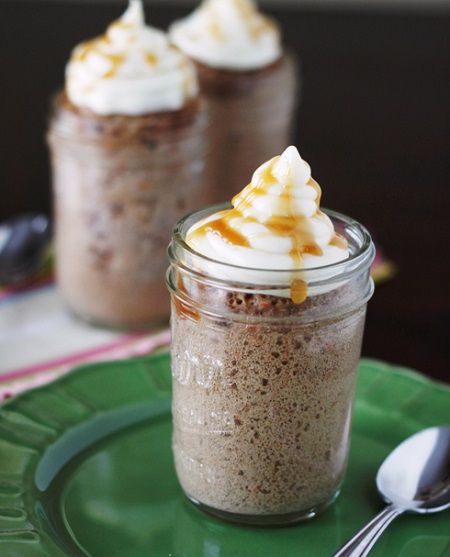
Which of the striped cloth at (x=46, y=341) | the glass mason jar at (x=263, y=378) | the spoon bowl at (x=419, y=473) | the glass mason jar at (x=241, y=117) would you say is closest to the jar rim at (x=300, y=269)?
the glass mason jar at (x=263, y=378)

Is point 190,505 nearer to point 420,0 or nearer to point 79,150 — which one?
point 79,150

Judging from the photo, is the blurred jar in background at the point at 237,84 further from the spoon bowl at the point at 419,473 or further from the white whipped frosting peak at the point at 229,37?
the spoon bowl at the point at 419,473

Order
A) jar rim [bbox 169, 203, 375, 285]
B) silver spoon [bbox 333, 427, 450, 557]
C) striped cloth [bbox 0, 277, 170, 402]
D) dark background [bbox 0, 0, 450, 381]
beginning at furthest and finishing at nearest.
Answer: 1. dark background [bbox 0, 0, 450, 381]
2. striped cloth [bbox 0, 277, 170, 402]
3. silver spoon [bbox 333, 427, 450, 557]
4. jar rim [bbox 169, 203, 375, 285]

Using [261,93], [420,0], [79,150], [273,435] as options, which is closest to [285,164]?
[273,435]

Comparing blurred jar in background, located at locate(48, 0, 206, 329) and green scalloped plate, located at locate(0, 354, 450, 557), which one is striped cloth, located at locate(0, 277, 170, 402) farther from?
green scalloped plate, located at locate(0, 354, 450, 557)

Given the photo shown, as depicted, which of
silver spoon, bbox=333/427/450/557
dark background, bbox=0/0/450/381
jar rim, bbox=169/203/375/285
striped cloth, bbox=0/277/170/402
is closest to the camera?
jar rim, bbox=169/203/375/285

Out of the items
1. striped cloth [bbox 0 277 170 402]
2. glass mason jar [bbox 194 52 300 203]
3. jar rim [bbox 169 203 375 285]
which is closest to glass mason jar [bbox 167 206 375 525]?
jar rim [bbox 169 203 375 285]
